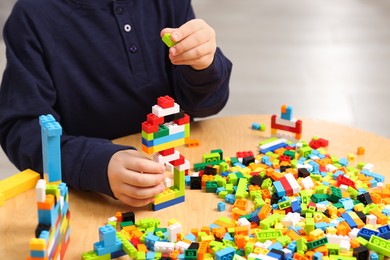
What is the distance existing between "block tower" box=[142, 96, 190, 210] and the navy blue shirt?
146mm

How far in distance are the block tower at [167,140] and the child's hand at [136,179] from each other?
0.02 metres

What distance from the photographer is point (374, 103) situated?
2.52 metres

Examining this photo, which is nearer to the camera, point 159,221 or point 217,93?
point 159,221

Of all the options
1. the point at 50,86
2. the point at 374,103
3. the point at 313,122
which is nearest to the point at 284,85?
the point at 374,103

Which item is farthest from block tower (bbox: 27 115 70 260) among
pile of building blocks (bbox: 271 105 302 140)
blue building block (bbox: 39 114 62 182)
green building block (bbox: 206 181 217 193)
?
pile of building blocks (bbox: 271 105 302 140)

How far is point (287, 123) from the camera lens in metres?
1.27

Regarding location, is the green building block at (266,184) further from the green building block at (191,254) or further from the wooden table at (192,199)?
the green building block at (191,254)

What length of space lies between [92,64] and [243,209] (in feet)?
1.56

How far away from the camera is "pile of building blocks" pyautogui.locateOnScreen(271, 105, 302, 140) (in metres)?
1.26

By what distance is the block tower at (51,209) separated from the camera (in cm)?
77

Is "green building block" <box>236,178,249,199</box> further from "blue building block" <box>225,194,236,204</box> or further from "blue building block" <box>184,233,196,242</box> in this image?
"blue building block" <box>184,233,196,242</box>

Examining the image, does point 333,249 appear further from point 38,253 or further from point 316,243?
point 38,253

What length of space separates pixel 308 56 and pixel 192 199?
1.96 meters

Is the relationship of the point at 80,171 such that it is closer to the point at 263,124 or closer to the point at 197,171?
the point at 197,171
